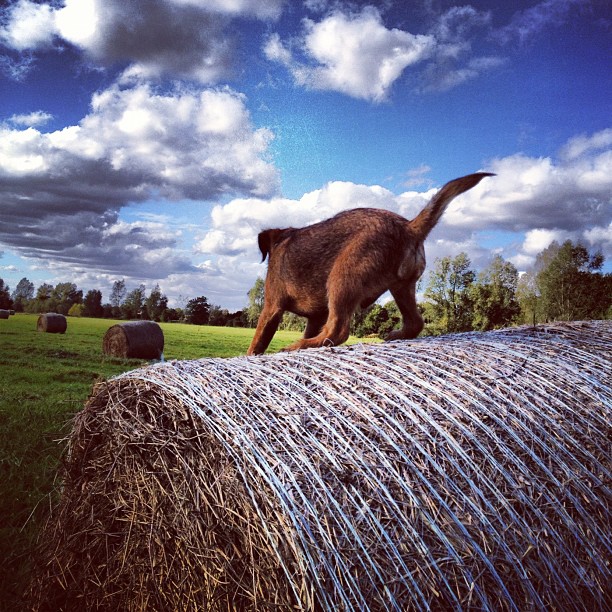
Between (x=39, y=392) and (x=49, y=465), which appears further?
(x=39, y=392)

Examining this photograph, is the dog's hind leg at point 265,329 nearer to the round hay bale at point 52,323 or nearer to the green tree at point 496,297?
the round hay bale at point 52,323

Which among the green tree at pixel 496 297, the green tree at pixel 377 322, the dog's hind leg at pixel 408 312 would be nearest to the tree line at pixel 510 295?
the green tree at pixel 496 297

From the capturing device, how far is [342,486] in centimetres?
189

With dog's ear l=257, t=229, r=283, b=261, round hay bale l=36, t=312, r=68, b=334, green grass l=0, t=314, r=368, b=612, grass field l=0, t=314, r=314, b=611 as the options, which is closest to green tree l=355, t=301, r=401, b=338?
green grass l=0, t=314, r=368, b=612

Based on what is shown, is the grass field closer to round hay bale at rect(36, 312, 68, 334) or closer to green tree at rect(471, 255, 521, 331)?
round hay bale at rect(36, 312, 68, 334)

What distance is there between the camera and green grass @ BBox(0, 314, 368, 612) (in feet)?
12.1

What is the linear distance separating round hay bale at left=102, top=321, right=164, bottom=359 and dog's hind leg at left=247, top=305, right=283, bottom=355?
366 inches

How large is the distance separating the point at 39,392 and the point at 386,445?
296 inches

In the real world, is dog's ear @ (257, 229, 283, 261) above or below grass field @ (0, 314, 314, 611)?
above

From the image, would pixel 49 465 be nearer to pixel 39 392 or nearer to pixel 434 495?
pixel 39 392

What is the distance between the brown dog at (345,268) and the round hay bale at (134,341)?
927cm

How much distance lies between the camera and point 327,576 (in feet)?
5.44

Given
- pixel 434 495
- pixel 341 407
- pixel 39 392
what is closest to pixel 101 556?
pixel 341 407

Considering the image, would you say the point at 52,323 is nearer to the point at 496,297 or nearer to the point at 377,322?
the point at 377,322
